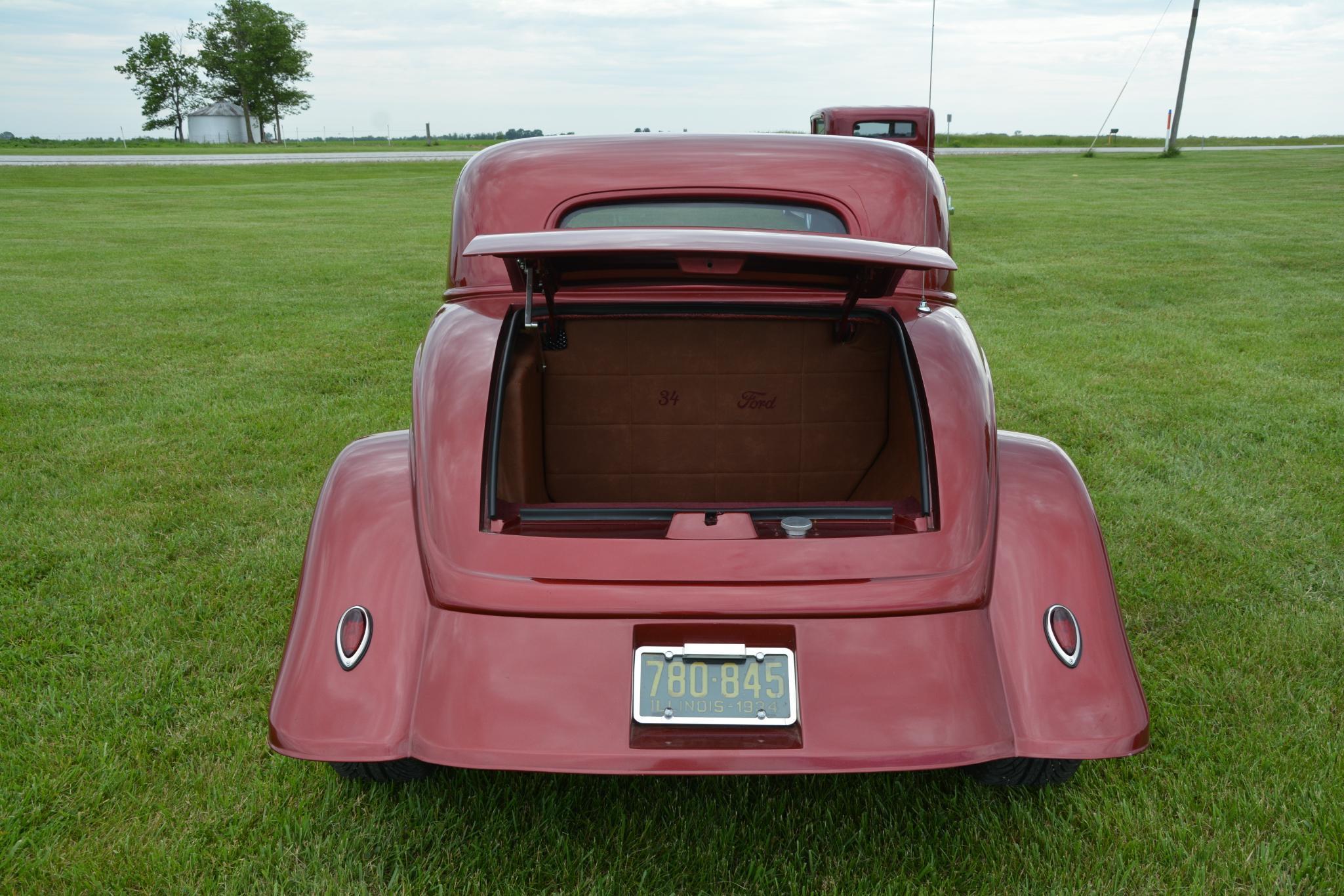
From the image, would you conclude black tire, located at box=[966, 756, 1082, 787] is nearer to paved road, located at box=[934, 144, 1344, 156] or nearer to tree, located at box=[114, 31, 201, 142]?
paved road, located at box=[934, 144, 1344, 156]

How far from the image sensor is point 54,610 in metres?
3.47

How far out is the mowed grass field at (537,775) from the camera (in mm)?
2281

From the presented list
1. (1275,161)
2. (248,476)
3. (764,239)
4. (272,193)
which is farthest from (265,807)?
(1275,161)

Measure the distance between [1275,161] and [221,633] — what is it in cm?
3287

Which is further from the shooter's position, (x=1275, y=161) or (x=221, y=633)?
(x=1275, y=161)

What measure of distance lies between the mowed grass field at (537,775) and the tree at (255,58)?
213 feet

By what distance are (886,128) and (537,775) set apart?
41.4 feet

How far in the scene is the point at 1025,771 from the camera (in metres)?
2.36

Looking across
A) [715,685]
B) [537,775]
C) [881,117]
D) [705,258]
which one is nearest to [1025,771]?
[715,685]

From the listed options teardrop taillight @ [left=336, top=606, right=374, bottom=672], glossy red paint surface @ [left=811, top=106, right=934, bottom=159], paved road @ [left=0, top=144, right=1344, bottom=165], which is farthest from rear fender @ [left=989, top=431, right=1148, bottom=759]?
paved road @ [left=0, top=144, right=1344, bottom=165]

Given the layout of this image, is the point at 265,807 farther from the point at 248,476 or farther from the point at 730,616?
the point at 248,476

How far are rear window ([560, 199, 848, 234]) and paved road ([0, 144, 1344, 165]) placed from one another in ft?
109

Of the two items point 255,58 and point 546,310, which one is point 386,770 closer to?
point 546,310

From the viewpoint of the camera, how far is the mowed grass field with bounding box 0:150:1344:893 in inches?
89.8
